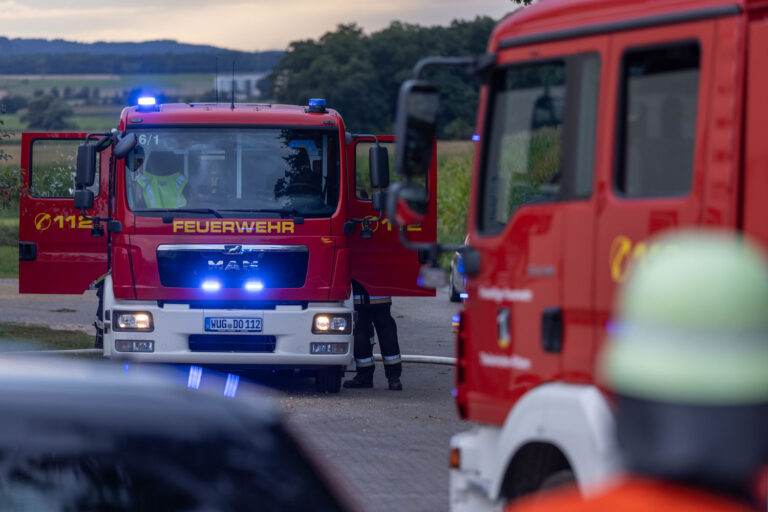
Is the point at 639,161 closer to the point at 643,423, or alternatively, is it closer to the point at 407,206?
the point at 407,206

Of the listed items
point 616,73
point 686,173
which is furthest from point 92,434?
point 616,73

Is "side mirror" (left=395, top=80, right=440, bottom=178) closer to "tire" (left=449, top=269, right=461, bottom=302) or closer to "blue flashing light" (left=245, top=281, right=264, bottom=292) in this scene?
"blue flashing light" (left=245, top=281, right=264, bottom=292)

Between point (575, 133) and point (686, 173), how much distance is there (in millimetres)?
681

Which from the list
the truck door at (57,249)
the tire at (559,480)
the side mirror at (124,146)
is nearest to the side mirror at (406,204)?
the tire at (559,480)

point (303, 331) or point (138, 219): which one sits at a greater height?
point (138, 219)

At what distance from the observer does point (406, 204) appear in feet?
19.2

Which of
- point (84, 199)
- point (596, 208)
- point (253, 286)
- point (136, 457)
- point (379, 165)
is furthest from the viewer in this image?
point (253, 286)

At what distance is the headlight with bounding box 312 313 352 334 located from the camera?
43.5 ft

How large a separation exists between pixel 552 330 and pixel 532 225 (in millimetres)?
457

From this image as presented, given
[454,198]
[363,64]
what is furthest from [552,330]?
[363,64]

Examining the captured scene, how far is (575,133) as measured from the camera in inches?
218

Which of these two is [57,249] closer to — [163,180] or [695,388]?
[163,180]

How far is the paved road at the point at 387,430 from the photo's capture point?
29.9 ft

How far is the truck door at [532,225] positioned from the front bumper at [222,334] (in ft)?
23.3
